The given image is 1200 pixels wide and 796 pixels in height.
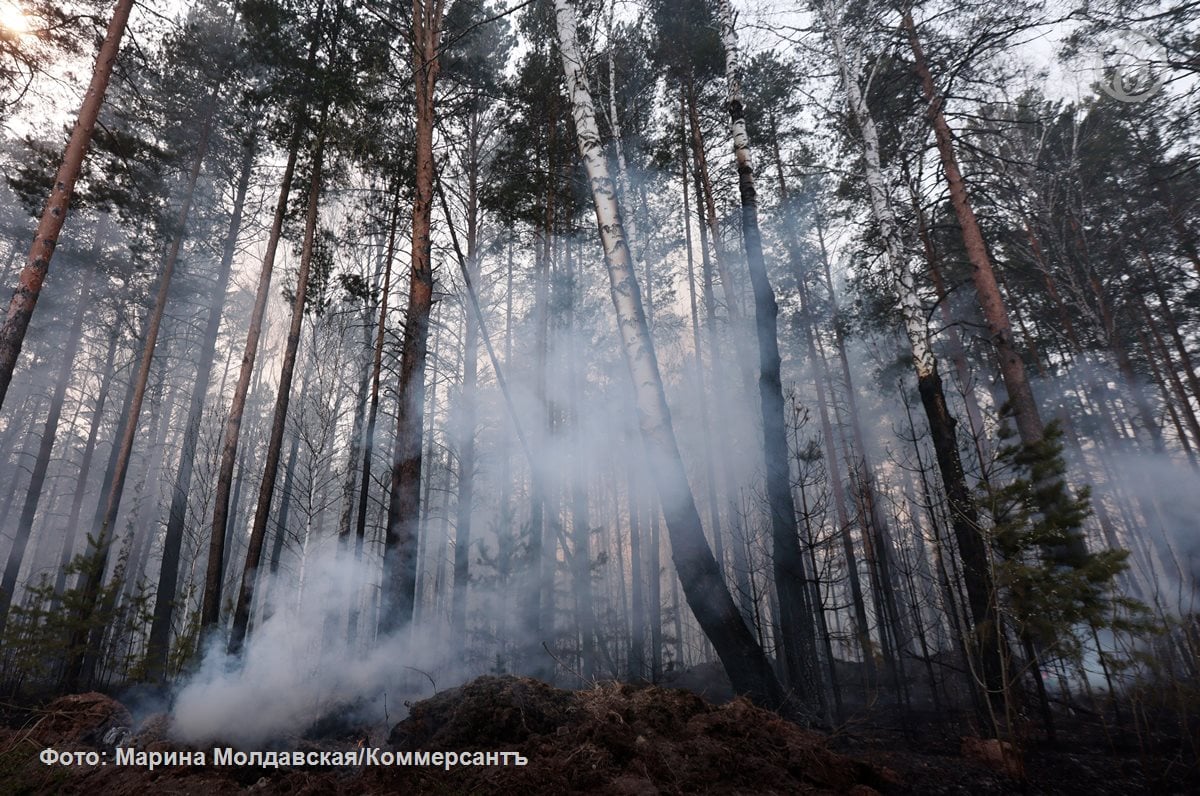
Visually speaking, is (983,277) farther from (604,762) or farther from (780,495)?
(604,762)

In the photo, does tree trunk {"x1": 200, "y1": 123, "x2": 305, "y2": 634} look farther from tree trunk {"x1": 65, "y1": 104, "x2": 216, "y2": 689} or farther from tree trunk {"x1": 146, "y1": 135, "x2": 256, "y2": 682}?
tree trunk {"x1": 146, "y1": 135, "x2": 256, "y2": 682}

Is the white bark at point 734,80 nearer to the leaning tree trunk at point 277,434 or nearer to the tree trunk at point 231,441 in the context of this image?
the leaning tree trunk at point 277,434

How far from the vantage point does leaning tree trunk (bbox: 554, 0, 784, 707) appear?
457cm

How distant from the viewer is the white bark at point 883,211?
268 inches

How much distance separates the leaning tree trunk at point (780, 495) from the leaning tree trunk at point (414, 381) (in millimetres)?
4617

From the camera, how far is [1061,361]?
1546 centimetres

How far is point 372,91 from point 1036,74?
13855mm

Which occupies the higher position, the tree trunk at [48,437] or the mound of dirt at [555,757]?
the tree trunk at [48,437]

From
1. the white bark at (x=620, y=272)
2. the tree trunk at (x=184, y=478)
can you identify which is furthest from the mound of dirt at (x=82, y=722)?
the white bark at (x=620, y=272)

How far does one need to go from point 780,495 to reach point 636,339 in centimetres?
259

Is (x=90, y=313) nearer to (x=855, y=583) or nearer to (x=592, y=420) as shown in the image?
(x=592, y=420)

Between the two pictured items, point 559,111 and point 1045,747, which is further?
point 559,111

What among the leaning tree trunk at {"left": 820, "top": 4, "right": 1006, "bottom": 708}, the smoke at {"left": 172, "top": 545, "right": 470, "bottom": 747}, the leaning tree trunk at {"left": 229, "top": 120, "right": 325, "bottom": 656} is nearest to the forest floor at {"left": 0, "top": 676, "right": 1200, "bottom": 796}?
the smoke at {"left": 172, "top": 545, "right": 470, "bottom": 747}

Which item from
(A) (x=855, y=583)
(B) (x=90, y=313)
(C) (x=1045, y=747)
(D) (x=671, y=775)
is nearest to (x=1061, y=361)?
(A) (x=855, y=583)
